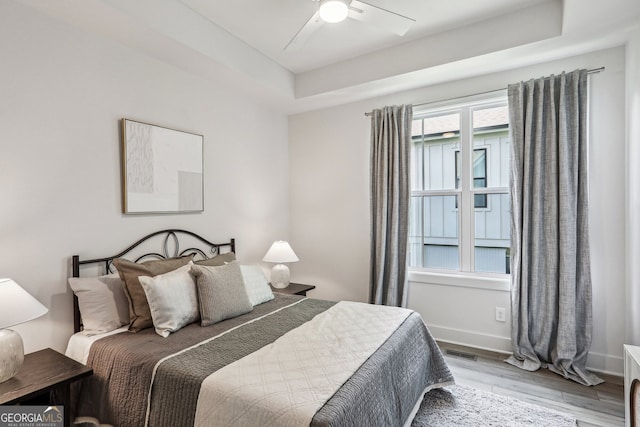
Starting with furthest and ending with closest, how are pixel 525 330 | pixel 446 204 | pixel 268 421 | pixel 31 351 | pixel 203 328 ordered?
1. pixel 446 204
2. pixel 525 330
3. pixel 203 328
4. pixel 31 351
5. pixel 268 421

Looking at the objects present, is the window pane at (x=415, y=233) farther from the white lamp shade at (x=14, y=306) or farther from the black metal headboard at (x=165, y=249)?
the white lamp shade at (x=14, y=306)

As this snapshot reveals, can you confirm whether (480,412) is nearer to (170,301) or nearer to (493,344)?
(493,344)

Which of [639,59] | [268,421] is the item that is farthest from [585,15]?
[268,421]

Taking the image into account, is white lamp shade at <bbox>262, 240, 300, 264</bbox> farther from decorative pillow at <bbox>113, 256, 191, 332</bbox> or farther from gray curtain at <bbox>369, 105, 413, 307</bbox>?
decorative pillow at <bbox>113, 256, 191, 332</bbox>

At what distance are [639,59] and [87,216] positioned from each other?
3.94 meters

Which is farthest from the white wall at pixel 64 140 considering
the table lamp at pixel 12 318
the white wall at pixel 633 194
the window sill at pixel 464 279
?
the white wall at pixel 633 194

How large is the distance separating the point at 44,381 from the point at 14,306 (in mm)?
387

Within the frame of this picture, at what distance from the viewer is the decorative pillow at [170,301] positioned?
2070 mm

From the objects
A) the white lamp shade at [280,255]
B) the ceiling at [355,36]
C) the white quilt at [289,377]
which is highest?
the ceiling at [355,36]

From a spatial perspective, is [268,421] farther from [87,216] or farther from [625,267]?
[625,267]

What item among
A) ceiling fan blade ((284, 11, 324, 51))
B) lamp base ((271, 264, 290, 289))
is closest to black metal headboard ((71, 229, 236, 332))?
lamp base ((271, 264, 290, 289))

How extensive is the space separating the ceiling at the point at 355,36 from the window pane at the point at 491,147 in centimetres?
43

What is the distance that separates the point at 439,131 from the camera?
3.49 meters

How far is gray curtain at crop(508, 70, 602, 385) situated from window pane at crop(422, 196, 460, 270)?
0.57 meters
